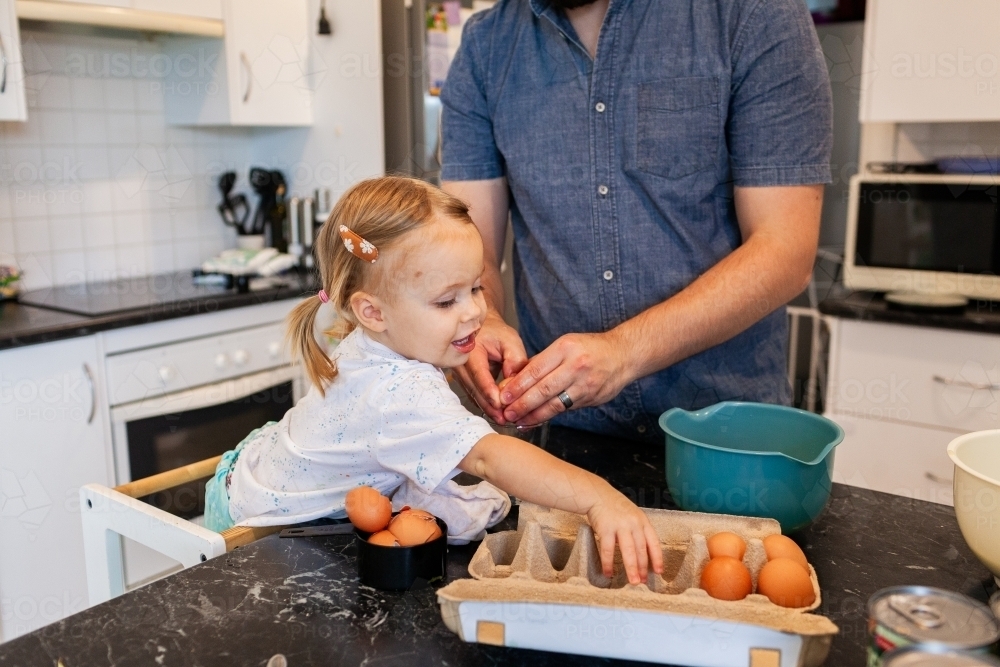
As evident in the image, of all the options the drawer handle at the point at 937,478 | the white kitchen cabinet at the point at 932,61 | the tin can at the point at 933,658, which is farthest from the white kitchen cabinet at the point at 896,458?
the tin can at the point at 933,658

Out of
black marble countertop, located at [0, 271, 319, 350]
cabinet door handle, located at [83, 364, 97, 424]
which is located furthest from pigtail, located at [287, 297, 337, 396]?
cabinet door handle, located at [83, 364, 97, 424]

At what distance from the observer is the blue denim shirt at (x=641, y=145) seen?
4.17 ft

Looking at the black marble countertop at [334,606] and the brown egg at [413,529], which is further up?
the brown egg at [413,529]

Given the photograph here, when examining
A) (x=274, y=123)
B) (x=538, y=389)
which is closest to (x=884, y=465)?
(x=538, y=389)

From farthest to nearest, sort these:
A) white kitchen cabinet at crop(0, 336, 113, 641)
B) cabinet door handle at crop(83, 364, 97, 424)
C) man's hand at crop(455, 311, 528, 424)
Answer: cabinet door handle at crop(83, 364, 97, 424), white kitchen cabinet at crop(0, 336, 113, 641), man's hand at crop(455, 311, 528, 424)

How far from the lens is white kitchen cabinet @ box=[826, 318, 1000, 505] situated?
2242mm

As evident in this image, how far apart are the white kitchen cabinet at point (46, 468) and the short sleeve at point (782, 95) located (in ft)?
5.50

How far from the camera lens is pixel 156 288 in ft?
8.71

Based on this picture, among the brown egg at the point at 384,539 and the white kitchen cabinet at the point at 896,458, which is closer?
the brown egg at the point at 384,539

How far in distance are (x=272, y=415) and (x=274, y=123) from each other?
945mm

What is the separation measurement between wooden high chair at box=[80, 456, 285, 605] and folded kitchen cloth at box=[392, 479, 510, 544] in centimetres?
18

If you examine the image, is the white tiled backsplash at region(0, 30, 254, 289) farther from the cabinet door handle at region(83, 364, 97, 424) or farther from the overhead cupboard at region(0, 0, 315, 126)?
the cabinet door handle at region(83, 364, 97, 424)

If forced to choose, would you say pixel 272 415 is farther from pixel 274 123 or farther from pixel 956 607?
pixel 956 607

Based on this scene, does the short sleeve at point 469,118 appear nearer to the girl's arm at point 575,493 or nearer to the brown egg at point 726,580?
the girl's arm at point 575,493
